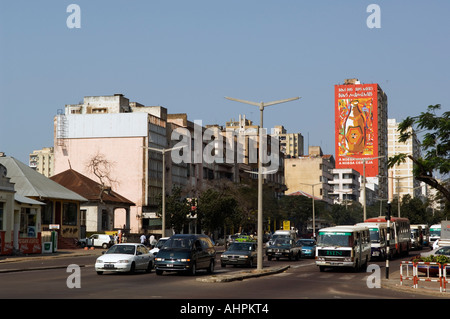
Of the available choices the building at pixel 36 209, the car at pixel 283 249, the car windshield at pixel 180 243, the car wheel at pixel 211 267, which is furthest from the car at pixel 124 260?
the building at pixel 36 209

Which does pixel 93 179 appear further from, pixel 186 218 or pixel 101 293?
pixel 101 293

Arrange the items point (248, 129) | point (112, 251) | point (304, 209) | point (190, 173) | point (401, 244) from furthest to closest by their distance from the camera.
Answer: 1. point (248, 129)
2. point (304, 209)
3. point (190, 173)
4. point (401, 244)
5. point (112, 251)

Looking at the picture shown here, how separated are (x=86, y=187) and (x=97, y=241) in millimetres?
12223

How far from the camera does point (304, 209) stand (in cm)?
12344

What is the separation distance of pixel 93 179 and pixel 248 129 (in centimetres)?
6705

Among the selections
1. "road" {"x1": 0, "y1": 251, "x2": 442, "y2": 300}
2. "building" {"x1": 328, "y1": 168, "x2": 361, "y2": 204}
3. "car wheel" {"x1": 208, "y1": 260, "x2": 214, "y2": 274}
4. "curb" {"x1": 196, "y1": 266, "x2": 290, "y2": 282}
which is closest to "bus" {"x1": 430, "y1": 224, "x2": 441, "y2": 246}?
"curb" {"x1": 196, "y1": 266, "x2": 290, "y2": 282}

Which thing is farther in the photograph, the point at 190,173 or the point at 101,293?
the point at 190,173

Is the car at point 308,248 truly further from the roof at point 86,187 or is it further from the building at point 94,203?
the roof at point 86,187

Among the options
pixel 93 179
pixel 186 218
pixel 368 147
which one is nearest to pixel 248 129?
pixel 368 147

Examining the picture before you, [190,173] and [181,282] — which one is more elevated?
[190,173]

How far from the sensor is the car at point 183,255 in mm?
30531

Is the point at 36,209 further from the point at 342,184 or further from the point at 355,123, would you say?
the point at 342,184

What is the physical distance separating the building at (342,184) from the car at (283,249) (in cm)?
13981
